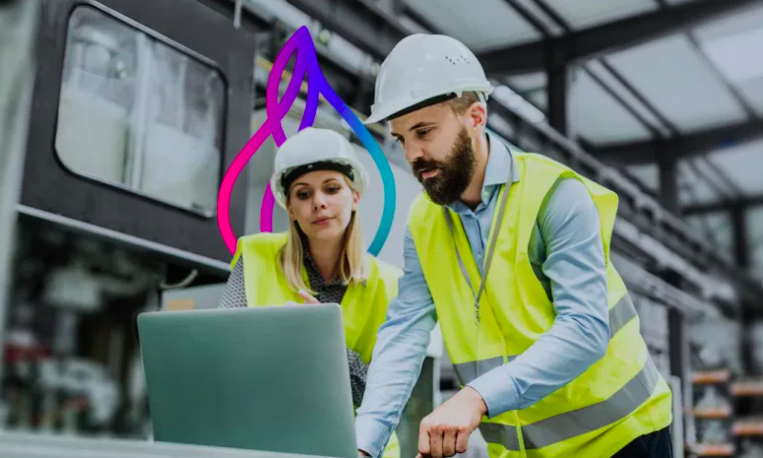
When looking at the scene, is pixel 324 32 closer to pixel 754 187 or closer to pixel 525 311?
pixel 525 311

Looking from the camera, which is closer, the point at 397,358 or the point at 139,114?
the point at 397,358

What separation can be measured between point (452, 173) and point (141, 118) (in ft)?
3.41

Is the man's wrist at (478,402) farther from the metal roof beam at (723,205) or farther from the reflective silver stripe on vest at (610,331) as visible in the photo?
the metal roof beam at (723,205)

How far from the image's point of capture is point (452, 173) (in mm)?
1499

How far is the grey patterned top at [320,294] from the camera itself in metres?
1.76

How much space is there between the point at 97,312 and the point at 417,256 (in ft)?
3.06

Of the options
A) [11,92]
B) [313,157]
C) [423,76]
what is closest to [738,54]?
[313,157]

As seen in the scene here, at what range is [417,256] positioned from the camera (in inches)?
62.9

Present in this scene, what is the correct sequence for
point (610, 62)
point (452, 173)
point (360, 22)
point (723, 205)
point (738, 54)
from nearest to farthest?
1. point (452, 173)
2. point (360, 22)
3. point (738, 54)
4. point (610, 62)
5. point (723, 205)

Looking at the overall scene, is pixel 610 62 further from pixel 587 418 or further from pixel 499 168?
pixel 587 418

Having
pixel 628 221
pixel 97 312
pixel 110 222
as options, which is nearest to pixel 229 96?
pixel 110 222

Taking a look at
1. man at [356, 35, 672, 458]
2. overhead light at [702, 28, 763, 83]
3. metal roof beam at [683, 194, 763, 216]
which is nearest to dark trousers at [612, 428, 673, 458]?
man at [356, 35, 672, 458]

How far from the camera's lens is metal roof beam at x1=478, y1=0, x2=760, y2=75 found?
5.30 m

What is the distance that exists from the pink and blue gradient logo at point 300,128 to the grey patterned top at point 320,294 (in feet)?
0.90
